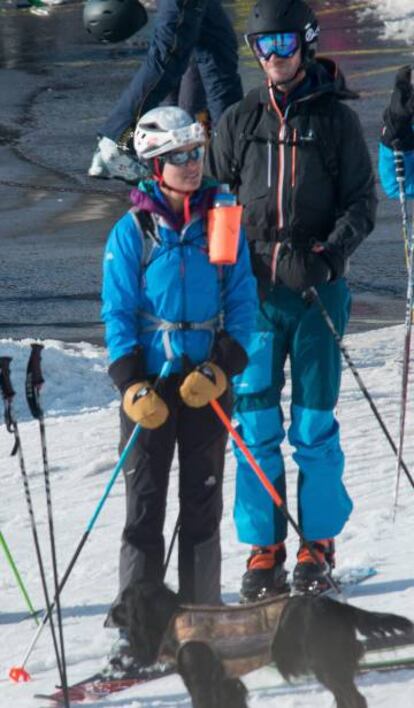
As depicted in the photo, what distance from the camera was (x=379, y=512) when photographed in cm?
707

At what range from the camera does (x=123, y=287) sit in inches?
208

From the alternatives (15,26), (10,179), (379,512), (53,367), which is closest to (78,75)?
(15,26)

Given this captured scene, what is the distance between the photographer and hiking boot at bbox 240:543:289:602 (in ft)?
19.6

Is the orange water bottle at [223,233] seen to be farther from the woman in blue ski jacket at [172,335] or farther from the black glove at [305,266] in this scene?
the black glove at [305,266]

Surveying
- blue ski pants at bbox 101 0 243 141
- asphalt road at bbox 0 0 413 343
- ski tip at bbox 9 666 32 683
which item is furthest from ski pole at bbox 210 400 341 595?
asphalt road at bbox 0 0 413 343

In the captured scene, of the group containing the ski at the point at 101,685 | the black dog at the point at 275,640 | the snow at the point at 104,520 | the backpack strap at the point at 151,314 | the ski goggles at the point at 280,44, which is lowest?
the snow at the point at 104,520

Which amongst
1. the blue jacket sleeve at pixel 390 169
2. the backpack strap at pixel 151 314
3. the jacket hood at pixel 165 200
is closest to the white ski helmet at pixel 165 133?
the jacket hood at pixel 165 200

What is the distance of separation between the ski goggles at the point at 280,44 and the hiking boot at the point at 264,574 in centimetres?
182

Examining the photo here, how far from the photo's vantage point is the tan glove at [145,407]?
5164 mm

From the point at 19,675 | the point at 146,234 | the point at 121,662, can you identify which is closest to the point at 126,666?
the point at 121,662

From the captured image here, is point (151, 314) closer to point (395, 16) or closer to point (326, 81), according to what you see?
point (326, 81)

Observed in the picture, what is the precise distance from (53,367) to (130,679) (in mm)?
4819

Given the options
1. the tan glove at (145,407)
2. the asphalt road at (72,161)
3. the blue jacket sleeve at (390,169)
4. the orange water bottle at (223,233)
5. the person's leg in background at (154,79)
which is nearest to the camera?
the tan glove at (145,407)

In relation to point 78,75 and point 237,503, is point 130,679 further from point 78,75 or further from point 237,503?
point 78,75
